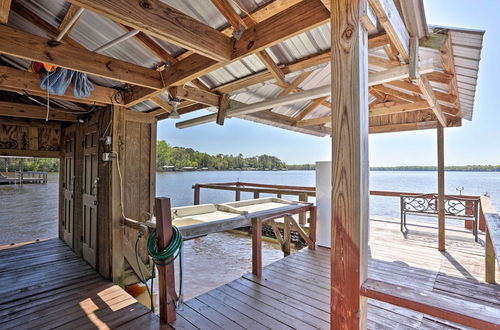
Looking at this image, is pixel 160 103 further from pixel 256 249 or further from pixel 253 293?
pixel 253 293

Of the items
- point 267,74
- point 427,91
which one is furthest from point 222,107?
point 427,91

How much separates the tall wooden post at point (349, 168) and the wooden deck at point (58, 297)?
1.91 meters

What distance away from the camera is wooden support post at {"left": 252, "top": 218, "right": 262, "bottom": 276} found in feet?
10.2

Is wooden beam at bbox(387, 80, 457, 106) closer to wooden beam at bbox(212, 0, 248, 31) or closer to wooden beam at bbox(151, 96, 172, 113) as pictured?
wooden beam at bbox(212, 0, 248, 31)

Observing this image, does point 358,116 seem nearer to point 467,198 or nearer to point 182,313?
point 182,313

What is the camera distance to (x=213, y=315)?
2291 mm

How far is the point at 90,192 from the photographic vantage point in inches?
155

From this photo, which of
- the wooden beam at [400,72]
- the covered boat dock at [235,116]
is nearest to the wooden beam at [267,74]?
the covered boat dock at [235,116]

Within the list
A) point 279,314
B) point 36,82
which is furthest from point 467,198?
point 36,82

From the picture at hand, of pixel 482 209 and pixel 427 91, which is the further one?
pixel 482 209

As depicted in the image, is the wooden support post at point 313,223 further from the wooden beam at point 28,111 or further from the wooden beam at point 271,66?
the wooden beam at point 28,111

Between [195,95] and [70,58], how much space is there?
4.35ft

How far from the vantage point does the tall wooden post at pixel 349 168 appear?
43.1 inches

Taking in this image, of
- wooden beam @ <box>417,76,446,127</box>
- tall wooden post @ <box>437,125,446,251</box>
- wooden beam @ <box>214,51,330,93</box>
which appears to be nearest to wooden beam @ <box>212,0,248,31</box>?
wooden beam @ <box>214,51,330,93</box>
